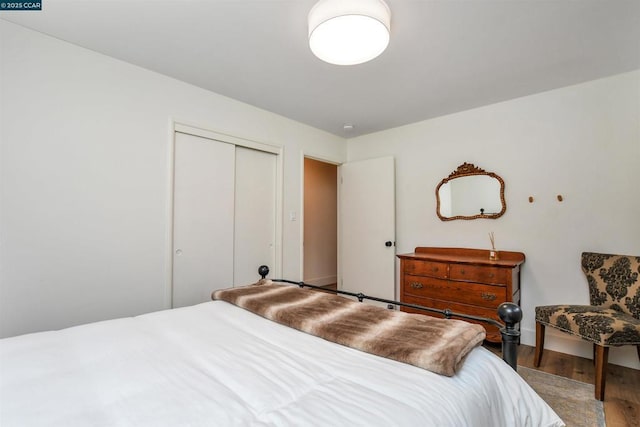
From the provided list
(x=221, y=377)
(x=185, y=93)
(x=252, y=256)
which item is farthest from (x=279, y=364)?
(x=185, y=93)

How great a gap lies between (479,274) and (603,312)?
859mm

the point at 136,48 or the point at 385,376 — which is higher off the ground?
the point at 136,48

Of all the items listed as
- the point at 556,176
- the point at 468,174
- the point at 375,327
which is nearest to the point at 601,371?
the point at 556,176

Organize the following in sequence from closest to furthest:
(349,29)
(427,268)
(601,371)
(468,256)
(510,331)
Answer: (510,331), (349,29), (601,371), (427,268), (468,256)

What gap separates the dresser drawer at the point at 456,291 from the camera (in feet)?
8.80

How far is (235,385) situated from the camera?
934mm

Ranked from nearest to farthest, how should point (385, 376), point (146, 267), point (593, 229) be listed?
A: point (385, 376) → point (146, 267) → point (593, 229)

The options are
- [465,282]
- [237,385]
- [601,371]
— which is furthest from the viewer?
[465,282]

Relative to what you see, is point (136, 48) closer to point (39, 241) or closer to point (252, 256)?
point (39, 241)

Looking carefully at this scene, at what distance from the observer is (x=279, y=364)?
1069mm

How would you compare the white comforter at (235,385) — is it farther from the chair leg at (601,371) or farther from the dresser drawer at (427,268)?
the dresser drawer at (427,268)

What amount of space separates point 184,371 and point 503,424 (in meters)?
1.11

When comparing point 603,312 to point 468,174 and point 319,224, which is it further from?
point 319,224

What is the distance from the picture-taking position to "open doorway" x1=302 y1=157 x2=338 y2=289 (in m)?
5.31
